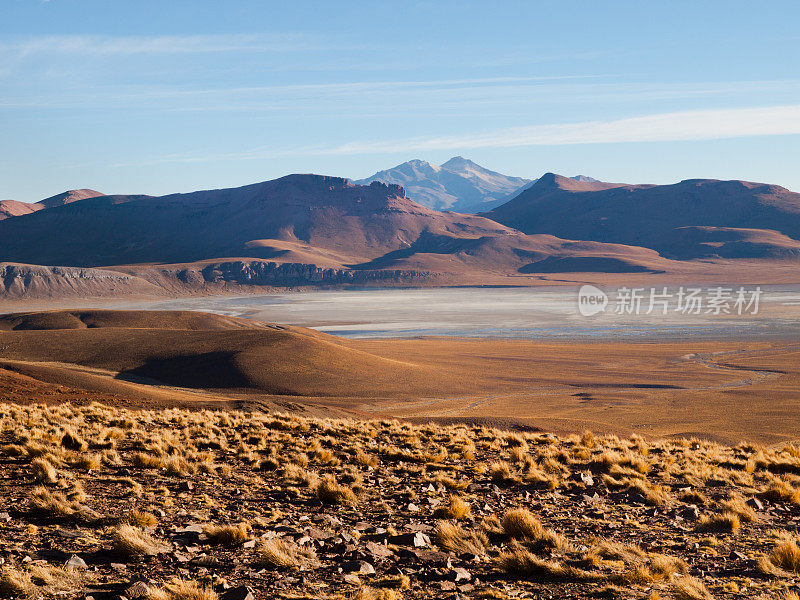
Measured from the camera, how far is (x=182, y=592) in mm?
5969

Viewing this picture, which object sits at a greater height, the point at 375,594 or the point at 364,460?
the point at 375,594

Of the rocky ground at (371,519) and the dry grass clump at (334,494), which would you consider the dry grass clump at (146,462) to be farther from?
the dry grass clump at (334,494)

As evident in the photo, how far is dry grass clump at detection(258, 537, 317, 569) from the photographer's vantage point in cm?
699

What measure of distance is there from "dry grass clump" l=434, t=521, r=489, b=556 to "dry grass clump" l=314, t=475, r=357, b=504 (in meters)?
1.93

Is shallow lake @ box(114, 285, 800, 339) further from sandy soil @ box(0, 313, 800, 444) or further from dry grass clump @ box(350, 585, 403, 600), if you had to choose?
dry grass clump @ box(350, 585, 403, 600)

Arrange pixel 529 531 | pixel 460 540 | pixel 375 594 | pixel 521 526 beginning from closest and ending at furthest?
pixel 375 594, pixel 460 540, pixel 529 531, pixel 521 526

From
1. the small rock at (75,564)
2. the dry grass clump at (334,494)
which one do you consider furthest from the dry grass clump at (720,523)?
the small rock at (75,564)

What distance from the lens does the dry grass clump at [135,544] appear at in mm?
7012

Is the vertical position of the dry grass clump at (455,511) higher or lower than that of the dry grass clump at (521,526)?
lower

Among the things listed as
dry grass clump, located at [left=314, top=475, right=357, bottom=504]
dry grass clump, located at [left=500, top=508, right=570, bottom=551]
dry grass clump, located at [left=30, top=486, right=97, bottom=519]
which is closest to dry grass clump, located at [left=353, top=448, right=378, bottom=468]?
dry grass clump, located at [left=314, top=475, right=357, bottom=504]

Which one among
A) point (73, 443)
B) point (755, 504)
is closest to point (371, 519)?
point (755, 504)

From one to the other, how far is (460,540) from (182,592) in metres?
3.36

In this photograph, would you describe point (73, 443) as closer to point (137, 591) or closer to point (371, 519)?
point (371, 519)

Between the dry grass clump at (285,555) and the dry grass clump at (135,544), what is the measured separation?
1.10 metres
